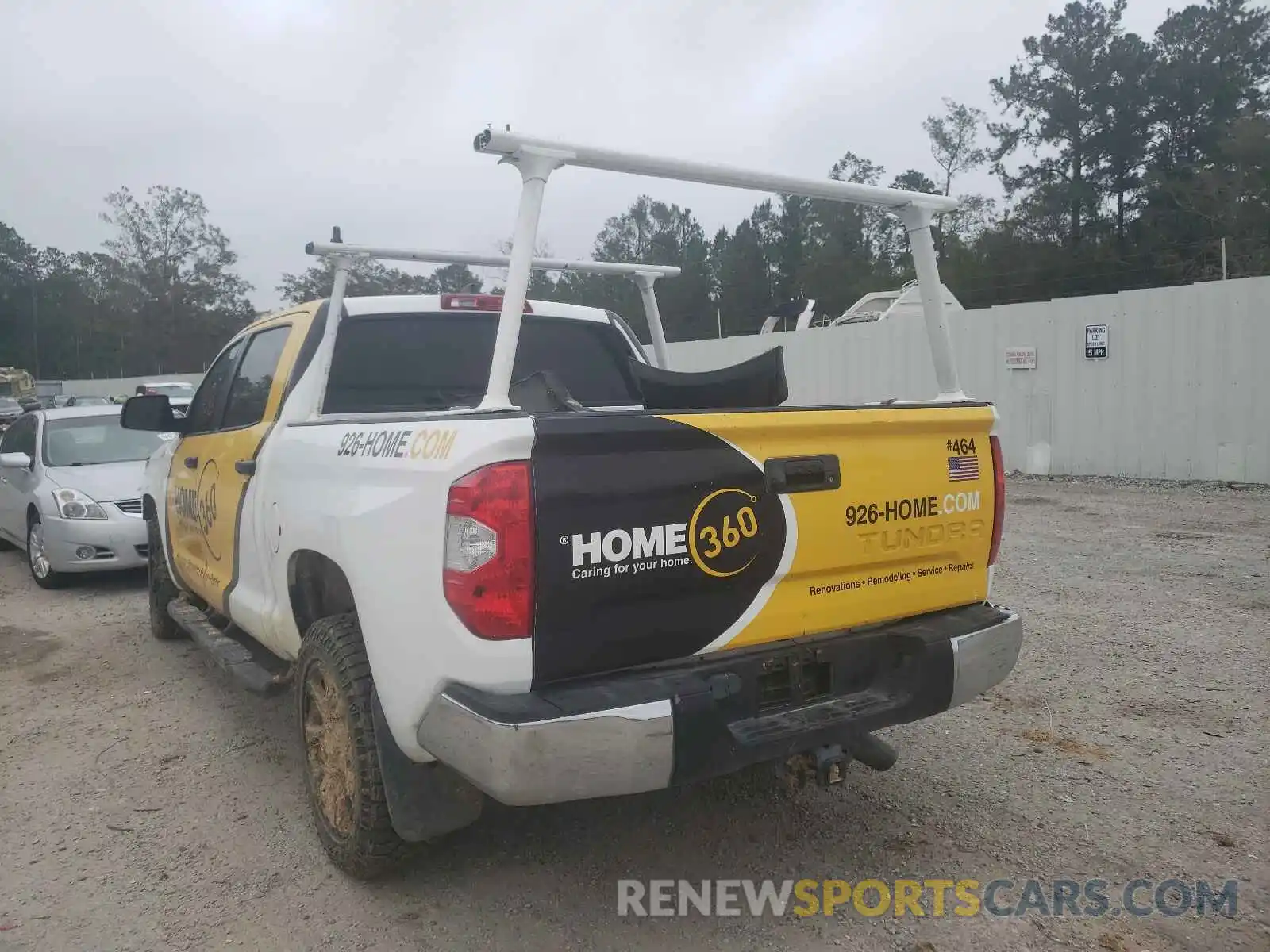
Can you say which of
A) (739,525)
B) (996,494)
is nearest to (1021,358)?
(996,494)

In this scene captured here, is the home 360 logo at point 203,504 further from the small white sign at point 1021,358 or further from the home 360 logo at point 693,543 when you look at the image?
the small white sign at point 1021,358

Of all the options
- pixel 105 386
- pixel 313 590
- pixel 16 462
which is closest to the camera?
pixel 313 590

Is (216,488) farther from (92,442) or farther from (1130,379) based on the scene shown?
(1130,379)

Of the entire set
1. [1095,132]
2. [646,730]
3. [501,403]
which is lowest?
[646,730]

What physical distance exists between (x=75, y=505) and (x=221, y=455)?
4280 mm

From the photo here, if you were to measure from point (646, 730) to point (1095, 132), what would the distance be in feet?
156

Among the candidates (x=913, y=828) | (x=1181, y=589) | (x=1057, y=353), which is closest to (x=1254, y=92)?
(x=1057, y=353)

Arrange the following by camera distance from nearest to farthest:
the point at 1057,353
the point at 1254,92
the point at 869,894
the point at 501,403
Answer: the point at 501,403, the point at 869,894, the point at 1057,353, the point at 1254,92

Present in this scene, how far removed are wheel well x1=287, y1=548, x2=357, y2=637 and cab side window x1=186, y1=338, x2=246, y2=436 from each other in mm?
1608

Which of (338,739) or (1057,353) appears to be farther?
(1057,353)

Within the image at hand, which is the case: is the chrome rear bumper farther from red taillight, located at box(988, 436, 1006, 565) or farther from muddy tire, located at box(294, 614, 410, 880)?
red taillight, located at box(988, 436, 1006, 565)

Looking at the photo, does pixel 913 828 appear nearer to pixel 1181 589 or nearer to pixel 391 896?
pixel 391 896

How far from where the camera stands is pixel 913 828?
3.37 metres

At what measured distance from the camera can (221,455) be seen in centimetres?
434
